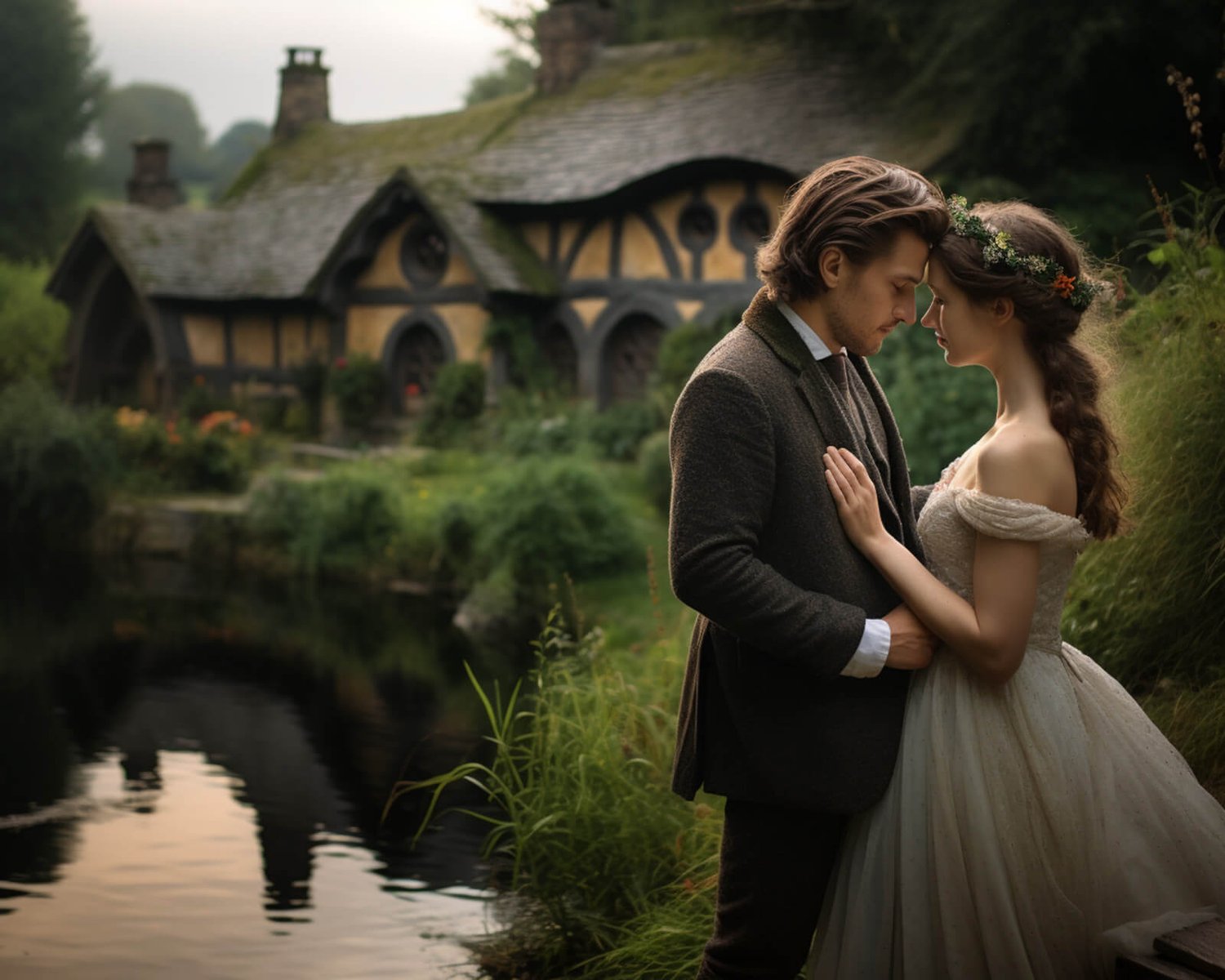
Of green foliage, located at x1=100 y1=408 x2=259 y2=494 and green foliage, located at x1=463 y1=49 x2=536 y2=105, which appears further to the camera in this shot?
green foliage, located at x1=463 y1=49 x2=536 y2=105

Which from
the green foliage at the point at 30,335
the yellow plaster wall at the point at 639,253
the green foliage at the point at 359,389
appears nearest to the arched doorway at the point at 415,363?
the green foliage at the point at 359,389

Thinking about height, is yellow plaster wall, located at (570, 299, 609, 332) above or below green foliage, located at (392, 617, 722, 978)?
above

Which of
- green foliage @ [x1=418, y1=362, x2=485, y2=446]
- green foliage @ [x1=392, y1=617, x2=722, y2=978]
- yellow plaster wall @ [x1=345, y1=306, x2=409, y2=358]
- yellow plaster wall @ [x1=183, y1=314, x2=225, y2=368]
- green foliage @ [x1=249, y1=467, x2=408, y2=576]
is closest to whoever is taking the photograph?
green foliage @ [x1=392, y1=617, x2=722, y2=978]

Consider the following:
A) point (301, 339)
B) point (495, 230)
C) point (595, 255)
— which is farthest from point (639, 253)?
point (301, 339)

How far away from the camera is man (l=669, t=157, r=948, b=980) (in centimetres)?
238

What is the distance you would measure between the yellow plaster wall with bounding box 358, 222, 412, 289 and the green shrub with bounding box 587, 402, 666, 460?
14.6 ft

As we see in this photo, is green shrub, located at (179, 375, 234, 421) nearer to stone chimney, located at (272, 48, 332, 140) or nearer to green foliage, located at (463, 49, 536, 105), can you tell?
stone chimney, located at (272, 48, 332, 140)

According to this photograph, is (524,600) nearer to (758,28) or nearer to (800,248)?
(800,248)

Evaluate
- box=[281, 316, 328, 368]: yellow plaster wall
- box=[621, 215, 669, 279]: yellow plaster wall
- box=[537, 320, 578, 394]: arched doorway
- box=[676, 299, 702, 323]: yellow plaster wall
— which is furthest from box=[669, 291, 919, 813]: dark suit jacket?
box=[281, 316, 328, 368]: yellow plaster wall

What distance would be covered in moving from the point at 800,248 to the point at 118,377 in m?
21.0

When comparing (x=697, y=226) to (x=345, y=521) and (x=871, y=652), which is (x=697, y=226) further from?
(x=871, y=652)

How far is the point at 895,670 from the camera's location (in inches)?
102

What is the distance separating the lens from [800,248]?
98.1 inches

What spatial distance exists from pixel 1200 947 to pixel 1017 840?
337 millimetres
